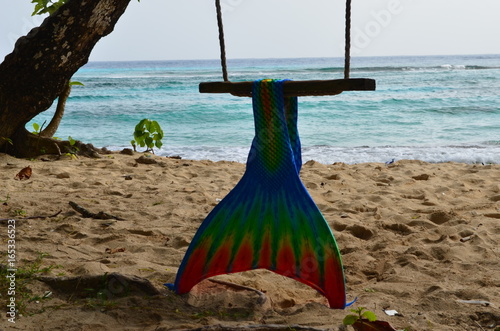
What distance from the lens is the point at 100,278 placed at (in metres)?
2.29

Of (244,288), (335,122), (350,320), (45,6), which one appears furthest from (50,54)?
(335,122)

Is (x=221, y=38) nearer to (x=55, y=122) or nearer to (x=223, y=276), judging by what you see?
(x=223, y=276)

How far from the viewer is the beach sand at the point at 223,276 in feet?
6.98

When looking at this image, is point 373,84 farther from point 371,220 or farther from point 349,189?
point 349,189

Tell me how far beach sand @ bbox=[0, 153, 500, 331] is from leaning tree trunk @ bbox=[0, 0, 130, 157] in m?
0.61

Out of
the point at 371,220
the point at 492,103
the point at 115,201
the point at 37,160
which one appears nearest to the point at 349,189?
the point at 371,220

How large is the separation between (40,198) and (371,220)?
2.34 meters

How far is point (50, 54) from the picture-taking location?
4.69m

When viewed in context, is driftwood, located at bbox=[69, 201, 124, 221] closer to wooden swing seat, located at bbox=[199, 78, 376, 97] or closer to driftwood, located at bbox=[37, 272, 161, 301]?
driftwood, located at bbox=[37, 272, 161, 301]

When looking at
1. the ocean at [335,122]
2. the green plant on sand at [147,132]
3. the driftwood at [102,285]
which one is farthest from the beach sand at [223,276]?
the ocean at [335,122]

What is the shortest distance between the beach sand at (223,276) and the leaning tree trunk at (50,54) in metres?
0.61

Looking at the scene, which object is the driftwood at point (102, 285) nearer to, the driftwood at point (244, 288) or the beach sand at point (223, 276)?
the beach sand at point (223, 276)

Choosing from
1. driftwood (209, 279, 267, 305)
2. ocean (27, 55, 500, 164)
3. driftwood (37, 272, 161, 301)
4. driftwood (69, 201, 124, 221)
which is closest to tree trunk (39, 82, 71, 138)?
ocean (27, 55, 500, 164)

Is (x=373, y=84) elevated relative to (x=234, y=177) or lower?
elevated
